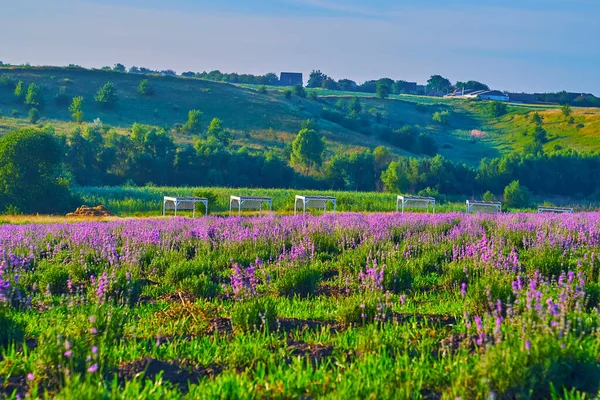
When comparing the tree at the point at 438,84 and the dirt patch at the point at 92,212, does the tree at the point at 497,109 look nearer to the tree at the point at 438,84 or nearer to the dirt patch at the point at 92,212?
the tree at the point at 438,84

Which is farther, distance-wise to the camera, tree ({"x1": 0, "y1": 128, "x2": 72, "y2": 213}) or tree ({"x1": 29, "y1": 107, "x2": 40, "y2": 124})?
tree ({"x1": 29, "y1": 107, "x2": 40, "y2": 124})

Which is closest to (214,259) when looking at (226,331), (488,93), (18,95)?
(226,331)

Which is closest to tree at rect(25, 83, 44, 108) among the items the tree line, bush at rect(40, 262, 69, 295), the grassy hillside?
the grassy hillside

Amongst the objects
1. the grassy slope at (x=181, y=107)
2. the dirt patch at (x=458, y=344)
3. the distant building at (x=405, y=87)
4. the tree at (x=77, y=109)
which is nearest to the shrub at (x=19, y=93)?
the grassy slope at (x=181, y=107)

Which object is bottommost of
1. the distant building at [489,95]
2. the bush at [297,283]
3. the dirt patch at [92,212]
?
the dirt patch at [92,212]

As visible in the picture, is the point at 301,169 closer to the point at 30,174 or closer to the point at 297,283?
the point at 30,174

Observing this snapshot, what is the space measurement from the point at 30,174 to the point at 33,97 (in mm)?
43610

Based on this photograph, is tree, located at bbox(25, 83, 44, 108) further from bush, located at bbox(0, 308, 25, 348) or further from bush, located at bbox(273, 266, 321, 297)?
bush, located at bbox(0, 308, 25, 348)

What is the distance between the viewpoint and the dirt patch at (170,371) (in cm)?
477

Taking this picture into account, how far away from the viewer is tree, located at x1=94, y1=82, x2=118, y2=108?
7819cm

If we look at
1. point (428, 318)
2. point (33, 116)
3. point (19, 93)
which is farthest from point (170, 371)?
point (19, 93)

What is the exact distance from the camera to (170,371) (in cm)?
493

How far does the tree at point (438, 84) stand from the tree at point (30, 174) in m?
130

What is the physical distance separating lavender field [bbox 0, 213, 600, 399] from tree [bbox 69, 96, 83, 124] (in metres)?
59.5
